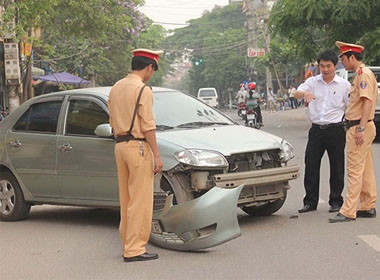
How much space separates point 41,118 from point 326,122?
3.28 m

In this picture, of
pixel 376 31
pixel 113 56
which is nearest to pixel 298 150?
pixel 376 31

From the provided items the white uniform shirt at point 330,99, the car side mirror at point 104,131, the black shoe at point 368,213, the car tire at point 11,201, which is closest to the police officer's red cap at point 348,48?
the white uniform shirt at point 330,99

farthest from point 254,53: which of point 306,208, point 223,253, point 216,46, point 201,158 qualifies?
point 223,253

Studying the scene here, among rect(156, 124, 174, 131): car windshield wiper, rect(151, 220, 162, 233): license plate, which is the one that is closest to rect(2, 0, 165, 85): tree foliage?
rect(156, 124, 174, 131): car windshield wiper

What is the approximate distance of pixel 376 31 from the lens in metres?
21.5

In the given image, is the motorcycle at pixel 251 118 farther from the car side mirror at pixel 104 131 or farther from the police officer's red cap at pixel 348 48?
the car side mirror at pixel 104 131

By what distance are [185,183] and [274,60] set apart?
41.9 meters

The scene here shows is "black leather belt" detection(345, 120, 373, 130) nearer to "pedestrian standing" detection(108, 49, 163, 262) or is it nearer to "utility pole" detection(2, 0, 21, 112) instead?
"pedestrian standing" detection(108, 49, 163, 262)

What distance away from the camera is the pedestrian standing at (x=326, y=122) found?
791 cm

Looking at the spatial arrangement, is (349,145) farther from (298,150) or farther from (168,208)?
(298,150)

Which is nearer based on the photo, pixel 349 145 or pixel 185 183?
pixel 185 183

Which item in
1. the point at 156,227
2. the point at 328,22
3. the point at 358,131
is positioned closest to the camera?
the point at 156,227

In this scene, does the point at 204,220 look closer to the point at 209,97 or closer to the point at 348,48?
the point at 348,48

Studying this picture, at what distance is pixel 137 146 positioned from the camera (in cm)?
596
